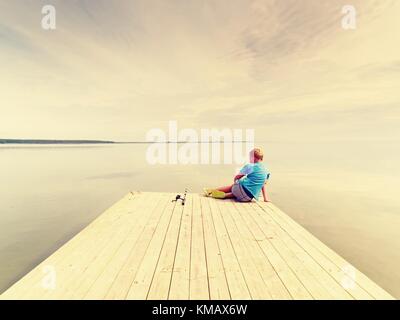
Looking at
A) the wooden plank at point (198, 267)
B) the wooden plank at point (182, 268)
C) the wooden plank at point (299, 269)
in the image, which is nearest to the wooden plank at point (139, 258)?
the wooden plank at point (182, 268)

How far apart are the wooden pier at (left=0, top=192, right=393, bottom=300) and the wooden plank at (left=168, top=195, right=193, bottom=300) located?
0.01 metres

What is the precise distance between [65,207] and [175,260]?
28.8 feet

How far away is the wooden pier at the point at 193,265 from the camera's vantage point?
2.96 meters

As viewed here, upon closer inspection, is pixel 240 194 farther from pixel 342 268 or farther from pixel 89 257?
pixel 89 257

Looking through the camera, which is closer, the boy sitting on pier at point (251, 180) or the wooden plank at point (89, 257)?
the wooden plank at point (89, 257)

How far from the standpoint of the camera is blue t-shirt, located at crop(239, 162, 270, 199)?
741 centimetres

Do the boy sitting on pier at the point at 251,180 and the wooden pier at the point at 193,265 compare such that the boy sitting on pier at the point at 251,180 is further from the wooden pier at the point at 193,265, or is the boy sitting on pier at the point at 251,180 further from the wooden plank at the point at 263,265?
the wooden pier at the point at 193,265

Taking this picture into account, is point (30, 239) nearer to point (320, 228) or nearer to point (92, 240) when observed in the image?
point (92, 240)

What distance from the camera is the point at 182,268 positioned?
11.6 feet

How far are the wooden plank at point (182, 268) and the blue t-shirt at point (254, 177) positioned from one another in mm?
2714
